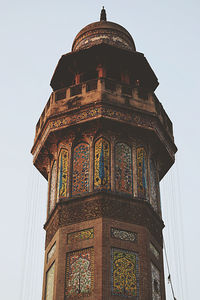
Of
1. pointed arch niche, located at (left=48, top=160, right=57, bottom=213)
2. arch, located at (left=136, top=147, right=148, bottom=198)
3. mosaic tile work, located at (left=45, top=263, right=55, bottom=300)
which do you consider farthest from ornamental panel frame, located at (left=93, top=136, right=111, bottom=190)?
mosaic tile work, located at (left=45, top=263, right=55, bottom=300)

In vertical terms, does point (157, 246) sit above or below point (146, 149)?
below

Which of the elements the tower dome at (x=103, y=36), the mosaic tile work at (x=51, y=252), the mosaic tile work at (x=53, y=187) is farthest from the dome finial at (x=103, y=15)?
the mosaic tile work at (x=51, y=252)

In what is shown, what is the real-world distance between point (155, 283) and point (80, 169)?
3506 millimetres

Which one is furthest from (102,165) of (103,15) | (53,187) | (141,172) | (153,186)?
(103,15)

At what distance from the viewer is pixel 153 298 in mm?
13266

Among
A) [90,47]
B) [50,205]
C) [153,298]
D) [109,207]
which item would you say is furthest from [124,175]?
[90,47]

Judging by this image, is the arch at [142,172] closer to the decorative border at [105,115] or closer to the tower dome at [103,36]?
the decorative border at [105,115]

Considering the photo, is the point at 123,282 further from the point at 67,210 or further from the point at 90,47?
the point at 90,47

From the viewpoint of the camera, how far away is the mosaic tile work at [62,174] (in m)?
14.7

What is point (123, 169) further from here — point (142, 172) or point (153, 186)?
point (153, 186)

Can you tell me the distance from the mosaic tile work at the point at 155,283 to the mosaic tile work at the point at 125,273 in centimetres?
65

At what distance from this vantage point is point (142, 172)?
15.1 m

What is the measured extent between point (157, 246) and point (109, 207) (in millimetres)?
1778

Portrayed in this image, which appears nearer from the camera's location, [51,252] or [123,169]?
[51,252]
